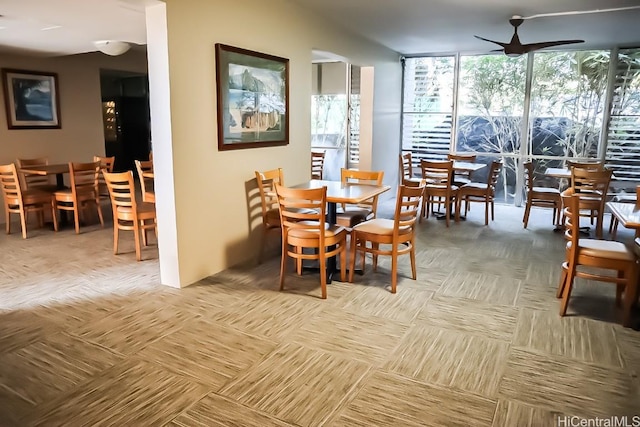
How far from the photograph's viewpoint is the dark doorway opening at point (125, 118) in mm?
10352

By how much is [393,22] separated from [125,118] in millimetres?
7172

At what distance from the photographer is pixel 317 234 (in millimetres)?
3721

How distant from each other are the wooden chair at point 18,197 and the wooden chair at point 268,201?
122 inches

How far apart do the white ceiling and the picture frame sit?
40cm

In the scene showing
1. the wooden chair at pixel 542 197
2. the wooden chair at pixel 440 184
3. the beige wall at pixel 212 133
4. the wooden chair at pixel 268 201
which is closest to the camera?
the beige wall at pixel 212 133

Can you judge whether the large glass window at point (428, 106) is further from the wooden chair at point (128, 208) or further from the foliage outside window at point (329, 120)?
the wooden chair at point (128, 208)

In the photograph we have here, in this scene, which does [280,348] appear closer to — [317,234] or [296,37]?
[317,234]

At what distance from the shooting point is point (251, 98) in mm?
4492

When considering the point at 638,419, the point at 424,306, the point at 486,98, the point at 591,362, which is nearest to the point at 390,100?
the point at 486,98

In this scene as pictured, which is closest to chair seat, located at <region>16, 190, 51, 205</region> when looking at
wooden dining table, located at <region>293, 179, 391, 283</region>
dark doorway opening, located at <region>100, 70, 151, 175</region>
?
wooden dining table, located at <region>293, 179, 391, 283</region>

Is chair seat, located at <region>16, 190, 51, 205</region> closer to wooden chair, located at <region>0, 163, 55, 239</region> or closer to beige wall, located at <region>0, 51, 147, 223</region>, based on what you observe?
wooden chair, located at <region>0, 163, 55, 239</region>

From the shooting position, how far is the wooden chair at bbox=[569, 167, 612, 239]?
5430mm

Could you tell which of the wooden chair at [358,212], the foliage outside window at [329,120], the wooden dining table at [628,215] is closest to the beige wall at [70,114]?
the foliage outside window at [329,120]

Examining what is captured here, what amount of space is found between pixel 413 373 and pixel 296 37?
380cm
